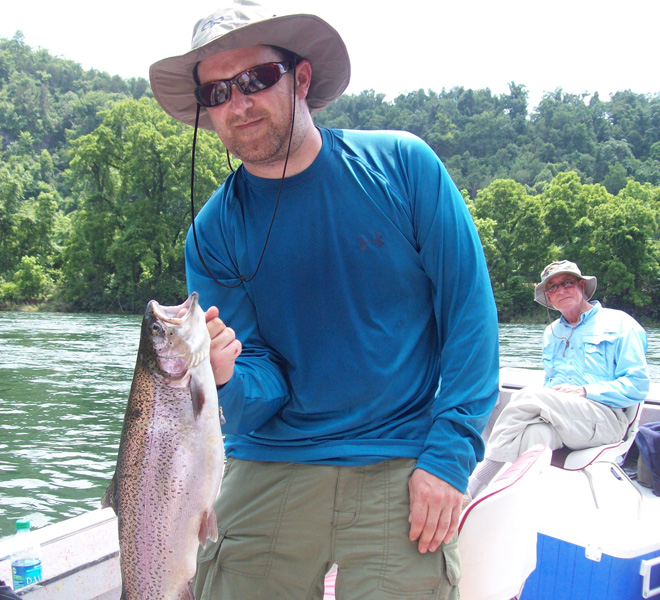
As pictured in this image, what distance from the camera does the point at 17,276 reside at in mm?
42531

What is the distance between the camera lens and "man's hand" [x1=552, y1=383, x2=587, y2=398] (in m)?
4.82

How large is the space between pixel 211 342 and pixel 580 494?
319 centimetres

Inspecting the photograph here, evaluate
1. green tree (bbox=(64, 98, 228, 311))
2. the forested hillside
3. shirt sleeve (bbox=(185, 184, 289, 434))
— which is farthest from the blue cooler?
green tree (bbox=(64, 98, 228, 311))

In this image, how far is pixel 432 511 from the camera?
1.80 m

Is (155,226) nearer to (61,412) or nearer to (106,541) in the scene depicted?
(61,412)

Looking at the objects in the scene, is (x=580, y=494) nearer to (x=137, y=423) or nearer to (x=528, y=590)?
(x=528, y=590)

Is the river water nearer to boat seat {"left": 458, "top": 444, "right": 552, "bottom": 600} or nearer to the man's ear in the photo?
boat seat {"left": 458, "top": 444, "right": 552, "bottom": 600}

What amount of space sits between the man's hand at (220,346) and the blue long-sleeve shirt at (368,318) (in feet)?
0.27

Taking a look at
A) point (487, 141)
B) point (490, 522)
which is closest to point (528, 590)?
point (490, 522)

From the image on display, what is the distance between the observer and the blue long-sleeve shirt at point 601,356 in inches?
190

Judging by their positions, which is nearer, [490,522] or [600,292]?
[490,522]

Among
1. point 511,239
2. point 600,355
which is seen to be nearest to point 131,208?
point 511,239

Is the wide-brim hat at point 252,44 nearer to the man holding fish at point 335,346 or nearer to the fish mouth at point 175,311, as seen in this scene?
the man holding fish at point 335,346

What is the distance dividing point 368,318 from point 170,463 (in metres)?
0.67
